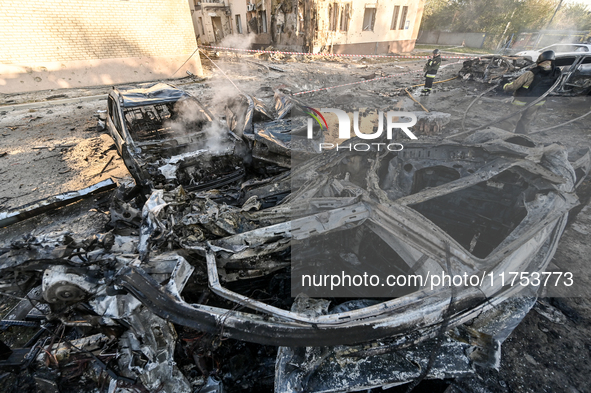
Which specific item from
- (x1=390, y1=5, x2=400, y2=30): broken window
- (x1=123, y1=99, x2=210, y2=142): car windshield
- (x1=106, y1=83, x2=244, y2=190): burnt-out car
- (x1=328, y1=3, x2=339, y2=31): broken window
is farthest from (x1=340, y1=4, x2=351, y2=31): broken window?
(x1=123, y1=99, x2=210, y2=142): car windshield

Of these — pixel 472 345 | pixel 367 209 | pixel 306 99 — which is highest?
pixel 367 209

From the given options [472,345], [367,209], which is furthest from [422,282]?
[367,209]

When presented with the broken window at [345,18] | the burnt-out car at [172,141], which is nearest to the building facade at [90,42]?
the burnt-out car at [172,141]

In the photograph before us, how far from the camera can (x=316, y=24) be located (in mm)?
15227

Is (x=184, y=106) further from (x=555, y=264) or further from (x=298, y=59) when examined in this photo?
(x=298, y=59)

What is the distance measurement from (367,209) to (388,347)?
1055mm

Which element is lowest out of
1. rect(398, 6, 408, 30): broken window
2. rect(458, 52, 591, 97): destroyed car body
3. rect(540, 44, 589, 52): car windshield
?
rect(458, 52, 591, 97): destroyed car body

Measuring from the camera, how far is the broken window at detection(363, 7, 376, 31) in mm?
17609

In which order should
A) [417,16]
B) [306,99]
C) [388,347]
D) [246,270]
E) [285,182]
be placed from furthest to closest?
[417,16] < [306,99] < [285,182] < [246,270] < [388,347]

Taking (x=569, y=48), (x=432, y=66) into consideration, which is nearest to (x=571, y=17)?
(x=569, y=48)

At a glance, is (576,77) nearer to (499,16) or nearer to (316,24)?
(316,24)

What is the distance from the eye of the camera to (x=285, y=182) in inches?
123

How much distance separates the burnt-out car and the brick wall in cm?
687

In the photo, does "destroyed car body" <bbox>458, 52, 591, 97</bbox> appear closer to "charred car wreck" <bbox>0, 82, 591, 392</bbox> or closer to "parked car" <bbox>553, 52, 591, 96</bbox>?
"parked car" <bbox>553, 52, 591, 96</bbox>
